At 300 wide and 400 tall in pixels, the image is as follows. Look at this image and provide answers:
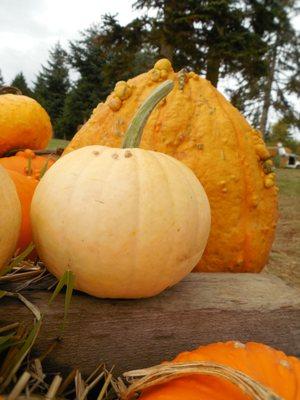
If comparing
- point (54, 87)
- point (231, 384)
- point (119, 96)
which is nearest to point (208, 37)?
point (119, 96)

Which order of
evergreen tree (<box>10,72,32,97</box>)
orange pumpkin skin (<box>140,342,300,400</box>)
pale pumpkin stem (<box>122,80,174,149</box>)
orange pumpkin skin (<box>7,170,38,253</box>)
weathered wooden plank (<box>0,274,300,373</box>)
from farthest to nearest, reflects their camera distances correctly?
evergreen tree (<box>10,72,32,97</box>) → orange pumpkin skin (<box>7,170,38,253</box>) → pale pumpkin stem (<box>122,80,174,149</box>) → weathered wooden plank (<box>0,274,300,373</box>) → orange pumpkin skin (<box>140,342,300,400</box>)

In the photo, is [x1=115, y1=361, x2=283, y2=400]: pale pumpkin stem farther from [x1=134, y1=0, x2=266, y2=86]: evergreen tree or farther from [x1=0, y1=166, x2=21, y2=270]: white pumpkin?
[x1=134, y1=0, x2=266, y2=86]: evergreen tree

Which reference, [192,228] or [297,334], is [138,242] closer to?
[192,228]

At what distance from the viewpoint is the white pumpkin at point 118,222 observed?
2.96 ft

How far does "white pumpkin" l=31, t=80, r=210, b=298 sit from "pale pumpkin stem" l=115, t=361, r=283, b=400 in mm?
211

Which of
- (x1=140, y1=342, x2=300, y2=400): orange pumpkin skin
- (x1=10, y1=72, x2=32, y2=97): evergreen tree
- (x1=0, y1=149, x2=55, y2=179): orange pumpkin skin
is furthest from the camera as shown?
(x1=10, y1=72, x2=32, y2=97): evergreen tree

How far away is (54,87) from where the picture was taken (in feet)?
108

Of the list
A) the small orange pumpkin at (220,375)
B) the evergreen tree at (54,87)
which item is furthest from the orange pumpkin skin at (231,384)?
the evergreen tree at (54,87)

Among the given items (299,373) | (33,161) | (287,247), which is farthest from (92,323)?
(287,247)

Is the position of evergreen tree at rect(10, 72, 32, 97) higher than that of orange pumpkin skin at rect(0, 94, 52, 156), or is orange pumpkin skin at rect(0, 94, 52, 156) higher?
evergreen tree at rect(10, 72, 32, 97)

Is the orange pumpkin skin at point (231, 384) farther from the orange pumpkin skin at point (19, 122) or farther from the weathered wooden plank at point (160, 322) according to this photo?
the orange pumpkin skin at point (19, 122)

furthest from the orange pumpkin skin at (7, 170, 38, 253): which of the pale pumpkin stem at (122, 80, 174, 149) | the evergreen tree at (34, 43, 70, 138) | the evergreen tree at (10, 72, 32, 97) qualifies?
the evergreen tree at (10, 72, 32, 97)

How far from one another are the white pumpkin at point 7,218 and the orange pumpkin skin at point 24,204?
0.25 meters

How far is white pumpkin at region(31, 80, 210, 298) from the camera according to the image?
901 mm
